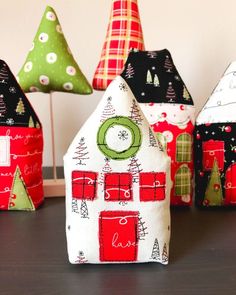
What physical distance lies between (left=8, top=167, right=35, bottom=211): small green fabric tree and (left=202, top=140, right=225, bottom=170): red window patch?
1.05 feet

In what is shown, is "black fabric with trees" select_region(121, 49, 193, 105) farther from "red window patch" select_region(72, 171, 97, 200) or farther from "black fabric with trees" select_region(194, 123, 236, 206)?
"red window patch" select_region(72, 171, 97, 200)

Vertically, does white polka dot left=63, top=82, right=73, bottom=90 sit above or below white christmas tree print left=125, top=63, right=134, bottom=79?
below

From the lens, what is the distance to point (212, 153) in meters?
0.62

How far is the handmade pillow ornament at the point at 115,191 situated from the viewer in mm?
394

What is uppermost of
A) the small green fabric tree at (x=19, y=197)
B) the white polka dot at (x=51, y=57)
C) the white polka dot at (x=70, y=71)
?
the white polka dot at (x=51, y=57)

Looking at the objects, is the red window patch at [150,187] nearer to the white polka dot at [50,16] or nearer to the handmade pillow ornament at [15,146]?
the handmade pillow ornament at [15,146]

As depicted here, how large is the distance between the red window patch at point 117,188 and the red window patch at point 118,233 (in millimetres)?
17

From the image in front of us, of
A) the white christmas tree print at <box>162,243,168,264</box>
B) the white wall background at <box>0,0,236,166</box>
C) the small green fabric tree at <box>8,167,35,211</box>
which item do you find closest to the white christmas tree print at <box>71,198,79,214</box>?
the white christmas tree print at <box>162,243,168,264</box>

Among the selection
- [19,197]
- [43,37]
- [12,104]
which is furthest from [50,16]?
[19,197]

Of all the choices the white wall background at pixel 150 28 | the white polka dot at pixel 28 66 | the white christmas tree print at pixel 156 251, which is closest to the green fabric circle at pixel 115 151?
the white christmas tree print at pixel 156 251

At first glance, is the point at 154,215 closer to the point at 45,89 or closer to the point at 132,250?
the point at 132,250

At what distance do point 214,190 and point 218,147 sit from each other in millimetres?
77

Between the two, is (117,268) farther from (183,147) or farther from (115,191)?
(183,147)

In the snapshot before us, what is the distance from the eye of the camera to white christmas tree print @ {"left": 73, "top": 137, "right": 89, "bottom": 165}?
0.39 metres
